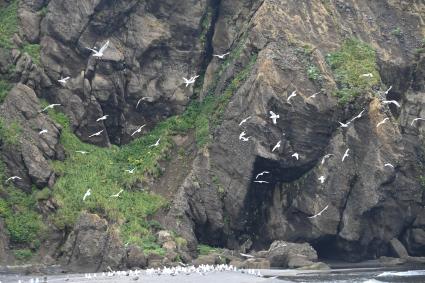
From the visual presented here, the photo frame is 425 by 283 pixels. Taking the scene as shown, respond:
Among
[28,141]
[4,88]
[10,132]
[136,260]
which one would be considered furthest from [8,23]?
[136,260]

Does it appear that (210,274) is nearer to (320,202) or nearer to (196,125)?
(320,202)

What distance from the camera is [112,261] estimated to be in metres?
63.1

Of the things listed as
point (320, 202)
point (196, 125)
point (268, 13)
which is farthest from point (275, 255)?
point (268, 13)

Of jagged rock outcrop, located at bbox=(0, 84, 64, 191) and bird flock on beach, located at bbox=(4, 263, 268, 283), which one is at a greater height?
jagged rock outcrop, located at bbox=(0, 84, 64, 191)

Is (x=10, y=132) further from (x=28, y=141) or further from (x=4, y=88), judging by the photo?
(x=4, y=88)

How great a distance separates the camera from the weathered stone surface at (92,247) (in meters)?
63.3

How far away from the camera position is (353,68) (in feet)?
256

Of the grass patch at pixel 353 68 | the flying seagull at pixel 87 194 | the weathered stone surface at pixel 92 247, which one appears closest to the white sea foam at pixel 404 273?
the grass patch at pixel 353 68

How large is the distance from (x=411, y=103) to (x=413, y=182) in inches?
376

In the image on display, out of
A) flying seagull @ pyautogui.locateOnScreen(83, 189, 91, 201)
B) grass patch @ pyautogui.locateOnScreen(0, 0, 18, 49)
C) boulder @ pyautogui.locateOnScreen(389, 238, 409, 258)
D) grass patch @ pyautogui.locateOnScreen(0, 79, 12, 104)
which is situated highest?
grass patch @ pyautogui.locateOnScreen(0, 0, 18, 49)

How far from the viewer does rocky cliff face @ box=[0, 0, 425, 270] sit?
73.6 m

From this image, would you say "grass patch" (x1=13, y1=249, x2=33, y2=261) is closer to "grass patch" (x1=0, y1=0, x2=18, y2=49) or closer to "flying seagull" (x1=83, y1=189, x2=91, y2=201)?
"flying seagull" (x1=83, y1=189, x2=91, y2=201)

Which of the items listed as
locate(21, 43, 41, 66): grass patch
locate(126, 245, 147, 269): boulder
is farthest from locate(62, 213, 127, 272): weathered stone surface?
locate(21, 43, 41, 66): grass patch

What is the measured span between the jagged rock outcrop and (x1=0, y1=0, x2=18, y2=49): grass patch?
7665 mm
